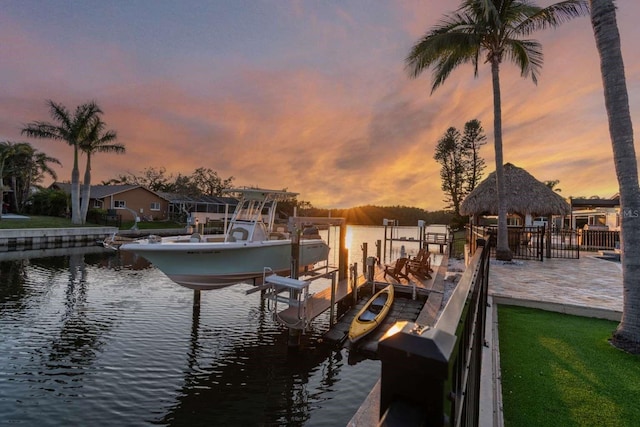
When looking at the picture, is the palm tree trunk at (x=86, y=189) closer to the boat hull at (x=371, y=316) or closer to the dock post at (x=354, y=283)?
the dock post at (x=354, y=283)

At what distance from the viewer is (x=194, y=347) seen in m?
8.76

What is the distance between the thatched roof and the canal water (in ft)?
42.5

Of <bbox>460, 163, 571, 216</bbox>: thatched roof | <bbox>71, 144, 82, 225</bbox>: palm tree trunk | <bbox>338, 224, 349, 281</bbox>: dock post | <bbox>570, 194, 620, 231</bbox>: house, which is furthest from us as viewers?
<bbox>71, 144, 82, 225</bbox>: palm tree trunk

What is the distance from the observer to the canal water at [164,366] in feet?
19.9

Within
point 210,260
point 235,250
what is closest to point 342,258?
point 235,250

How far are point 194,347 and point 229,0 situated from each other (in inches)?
457

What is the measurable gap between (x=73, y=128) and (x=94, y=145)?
2.46 meters

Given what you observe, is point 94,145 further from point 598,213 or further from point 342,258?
point 598,213

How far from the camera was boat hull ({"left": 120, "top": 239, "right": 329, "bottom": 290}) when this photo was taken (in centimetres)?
963

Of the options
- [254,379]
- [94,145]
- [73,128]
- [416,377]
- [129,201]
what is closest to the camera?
[416,377]

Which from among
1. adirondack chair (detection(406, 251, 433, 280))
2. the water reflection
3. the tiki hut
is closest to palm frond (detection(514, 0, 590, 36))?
the tiki hut

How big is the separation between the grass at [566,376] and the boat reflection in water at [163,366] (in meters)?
3.15

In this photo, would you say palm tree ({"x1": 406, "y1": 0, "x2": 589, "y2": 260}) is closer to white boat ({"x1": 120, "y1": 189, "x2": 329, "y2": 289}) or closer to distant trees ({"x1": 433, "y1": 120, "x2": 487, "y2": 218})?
white boat ({"x1": 120, "y1": 189, "x2": 329, "y2": 289})

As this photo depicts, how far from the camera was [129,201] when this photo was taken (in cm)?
4566
